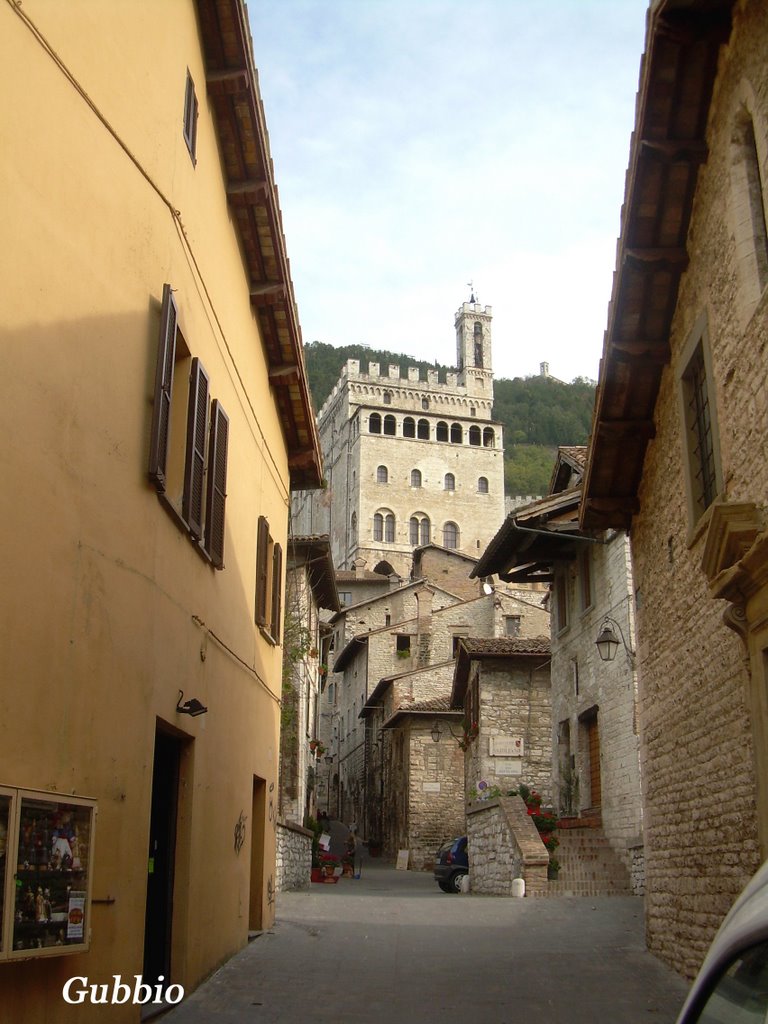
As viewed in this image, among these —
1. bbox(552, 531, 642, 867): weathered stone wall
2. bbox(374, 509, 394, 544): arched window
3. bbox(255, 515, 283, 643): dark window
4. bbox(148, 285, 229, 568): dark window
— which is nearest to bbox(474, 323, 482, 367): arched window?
bbox(374, 509, 394, 544): arched window

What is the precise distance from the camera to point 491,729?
26281mm

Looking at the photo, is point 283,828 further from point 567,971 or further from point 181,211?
point 181,211

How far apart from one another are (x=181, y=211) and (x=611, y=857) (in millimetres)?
13985

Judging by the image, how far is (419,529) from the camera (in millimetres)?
87625

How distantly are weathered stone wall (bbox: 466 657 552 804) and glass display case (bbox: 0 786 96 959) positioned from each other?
69.4 feet

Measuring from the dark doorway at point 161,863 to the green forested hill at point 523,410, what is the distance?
99.5 m

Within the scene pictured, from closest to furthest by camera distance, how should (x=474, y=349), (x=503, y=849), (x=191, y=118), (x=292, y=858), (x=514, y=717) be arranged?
(x=191, y=118)
(x=503, y=849)
(x=292, y=858)
(x=514, y=717)
(x=474, y=349)

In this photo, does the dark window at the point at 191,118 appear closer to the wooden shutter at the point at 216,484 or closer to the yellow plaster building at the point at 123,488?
the yellow plaster building at the point at 123,488

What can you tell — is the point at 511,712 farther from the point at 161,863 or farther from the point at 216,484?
the point at 161,863

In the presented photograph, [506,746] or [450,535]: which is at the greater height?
[450,535]

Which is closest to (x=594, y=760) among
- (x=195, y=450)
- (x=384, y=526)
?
(x=195, y=450)

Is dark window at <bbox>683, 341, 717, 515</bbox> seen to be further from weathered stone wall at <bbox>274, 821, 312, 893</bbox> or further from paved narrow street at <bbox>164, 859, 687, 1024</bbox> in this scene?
weathered stone wall at <bbox>274, 821, 312, 893</bbox>

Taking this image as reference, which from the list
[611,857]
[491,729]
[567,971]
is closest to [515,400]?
[491,729]

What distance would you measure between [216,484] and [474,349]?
95.7 meters
